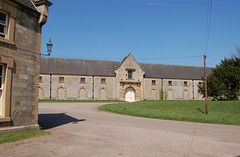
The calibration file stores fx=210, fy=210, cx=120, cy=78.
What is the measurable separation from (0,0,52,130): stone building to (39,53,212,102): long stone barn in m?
28.9

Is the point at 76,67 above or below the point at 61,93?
above

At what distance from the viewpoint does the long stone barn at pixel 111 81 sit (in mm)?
38188

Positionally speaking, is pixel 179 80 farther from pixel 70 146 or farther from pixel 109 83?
pixel 70 146

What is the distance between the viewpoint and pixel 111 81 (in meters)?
40.3

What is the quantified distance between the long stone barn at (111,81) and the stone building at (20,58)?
2891cm

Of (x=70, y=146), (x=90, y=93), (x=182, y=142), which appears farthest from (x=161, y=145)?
(x=90, y=93)

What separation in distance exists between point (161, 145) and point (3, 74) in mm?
6761

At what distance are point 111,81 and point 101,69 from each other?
3.29 m

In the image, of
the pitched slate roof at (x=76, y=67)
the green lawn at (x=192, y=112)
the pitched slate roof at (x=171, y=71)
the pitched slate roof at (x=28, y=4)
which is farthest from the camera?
the pitched slate roof at (x=171, y=71)

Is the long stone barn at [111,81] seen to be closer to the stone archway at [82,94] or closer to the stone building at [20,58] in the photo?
the stone archway at [82,94]

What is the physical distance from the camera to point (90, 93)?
3922 cm

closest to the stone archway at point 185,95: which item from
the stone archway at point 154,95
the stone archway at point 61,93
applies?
the stone archway at point 154,95

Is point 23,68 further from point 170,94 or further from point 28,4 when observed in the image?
point 170,94

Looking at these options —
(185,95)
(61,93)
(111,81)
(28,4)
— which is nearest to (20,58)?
(28,4)
